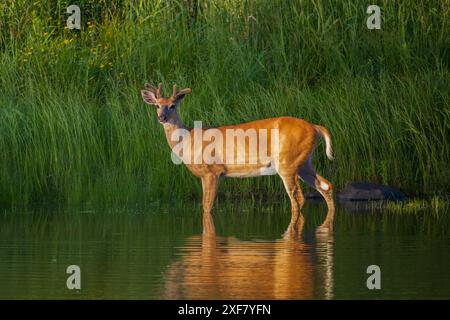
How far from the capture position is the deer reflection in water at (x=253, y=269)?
977cm

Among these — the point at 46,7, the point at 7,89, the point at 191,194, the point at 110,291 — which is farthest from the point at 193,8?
the point at 110,291

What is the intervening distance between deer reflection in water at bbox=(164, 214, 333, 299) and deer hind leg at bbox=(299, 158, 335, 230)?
2308mm

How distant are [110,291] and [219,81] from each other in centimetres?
951

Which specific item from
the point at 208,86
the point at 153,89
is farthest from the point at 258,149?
the point at 208,86

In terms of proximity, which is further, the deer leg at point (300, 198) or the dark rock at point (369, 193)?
the dark rock at point (369, 193)

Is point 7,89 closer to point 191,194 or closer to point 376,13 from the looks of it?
point 191,194

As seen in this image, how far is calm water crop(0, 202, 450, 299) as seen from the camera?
9992mm

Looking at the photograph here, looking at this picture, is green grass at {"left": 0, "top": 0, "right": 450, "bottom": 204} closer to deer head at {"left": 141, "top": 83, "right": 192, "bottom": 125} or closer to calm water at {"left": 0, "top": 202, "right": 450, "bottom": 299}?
deer head at {"left": 141, "top": 83, "right": 192, "bottom": 125}

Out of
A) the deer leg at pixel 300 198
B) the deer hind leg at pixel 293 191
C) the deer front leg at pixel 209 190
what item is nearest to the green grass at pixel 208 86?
the deer front leg at pixel 209 190

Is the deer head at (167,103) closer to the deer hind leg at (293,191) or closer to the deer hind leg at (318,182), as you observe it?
the deer hind leg at (293,191)

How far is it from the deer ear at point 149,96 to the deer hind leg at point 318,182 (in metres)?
1.99

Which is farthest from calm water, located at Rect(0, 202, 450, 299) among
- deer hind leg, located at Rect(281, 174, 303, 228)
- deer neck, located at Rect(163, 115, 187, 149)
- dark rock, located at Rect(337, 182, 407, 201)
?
deer neck, located at Rect(163, 115, 187, 149)

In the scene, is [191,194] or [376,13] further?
[376,13]

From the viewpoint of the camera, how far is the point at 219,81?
19219mm
